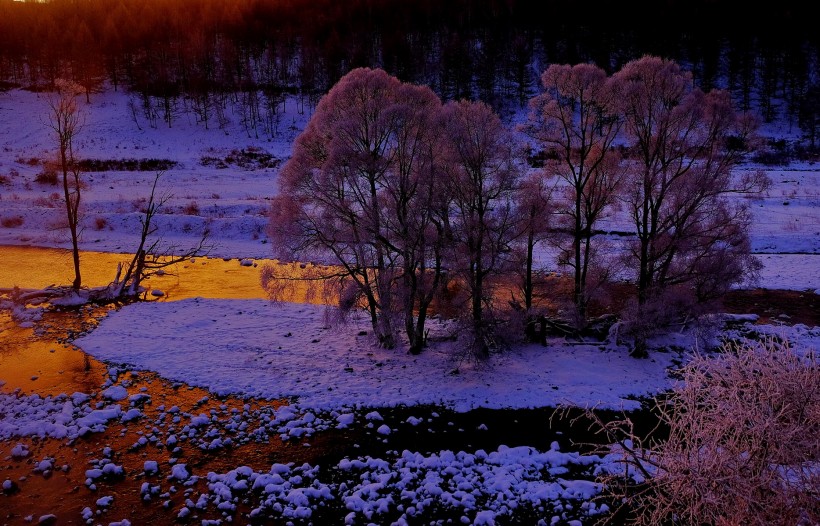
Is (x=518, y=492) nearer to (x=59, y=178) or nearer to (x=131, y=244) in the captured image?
(x=131, y=244)

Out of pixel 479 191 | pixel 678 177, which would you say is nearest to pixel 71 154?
pixel 479 191

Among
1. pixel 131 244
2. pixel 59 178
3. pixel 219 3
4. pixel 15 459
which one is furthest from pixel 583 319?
pixel 219 3

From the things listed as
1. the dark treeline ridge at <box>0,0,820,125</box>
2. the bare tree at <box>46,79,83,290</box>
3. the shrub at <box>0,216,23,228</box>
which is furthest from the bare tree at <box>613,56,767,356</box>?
the dark treeline ridge at <box>0,0,820,125</box>

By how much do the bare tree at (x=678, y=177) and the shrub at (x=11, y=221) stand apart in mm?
43441

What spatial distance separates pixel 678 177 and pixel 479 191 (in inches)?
299

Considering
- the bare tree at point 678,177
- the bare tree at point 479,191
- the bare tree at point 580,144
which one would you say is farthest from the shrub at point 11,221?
the bare tree at point 678,177

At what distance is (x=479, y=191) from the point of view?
19.6 metres

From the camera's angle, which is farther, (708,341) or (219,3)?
(219,3)

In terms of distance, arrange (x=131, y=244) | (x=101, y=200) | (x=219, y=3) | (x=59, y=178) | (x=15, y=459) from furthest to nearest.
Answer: (x=219, y=3) < (x=59, y=178) < (x=101, y=200) < (x=131, y=244) < (x=15, y=459)

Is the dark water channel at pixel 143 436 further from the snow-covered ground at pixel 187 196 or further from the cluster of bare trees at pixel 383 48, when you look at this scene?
the cluster of bare trees at pixel 383 48

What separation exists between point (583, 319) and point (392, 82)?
1175 cm

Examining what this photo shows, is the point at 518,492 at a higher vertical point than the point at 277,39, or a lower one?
lower

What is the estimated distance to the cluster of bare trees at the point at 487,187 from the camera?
19.8 meters

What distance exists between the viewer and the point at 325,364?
20.4 m
